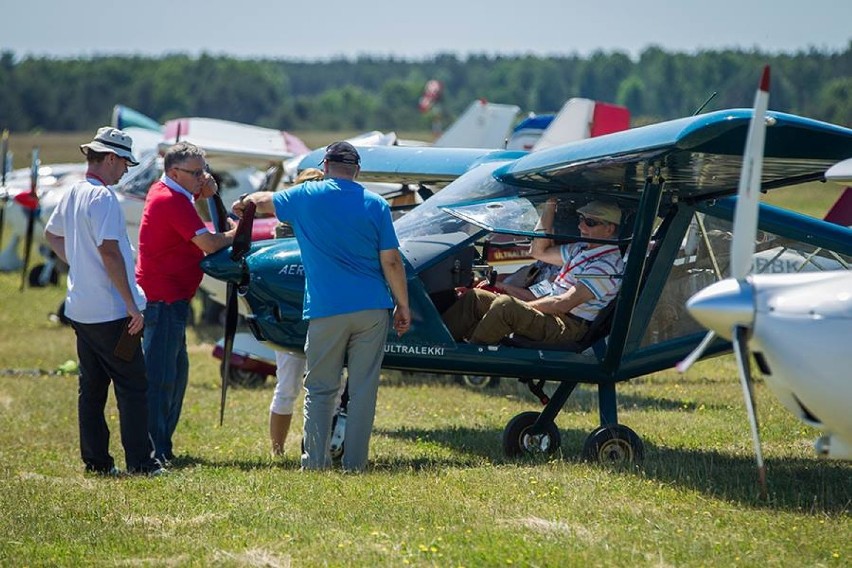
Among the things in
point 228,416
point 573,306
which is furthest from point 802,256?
point 228,416

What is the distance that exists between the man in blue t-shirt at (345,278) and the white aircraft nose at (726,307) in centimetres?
204

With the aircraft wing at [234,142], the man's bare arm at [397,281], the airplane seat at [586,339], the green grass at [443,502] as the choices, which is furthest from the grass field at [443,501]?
the aircraft wing at [234,142]

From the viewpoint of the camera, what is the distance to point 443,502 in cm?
646

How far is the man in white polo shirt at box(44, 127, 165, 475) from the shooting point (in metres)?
7.27

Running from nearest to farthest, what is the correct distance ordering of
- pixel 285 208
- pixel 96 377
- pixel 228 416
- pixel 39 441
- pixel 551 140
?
pixel 285 208
pixel 96 377
pixel 39 441
pixel 228 416
pixel 551 140

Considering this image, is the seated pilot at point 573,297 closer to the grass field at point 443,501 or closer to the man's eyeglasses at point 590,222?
the man's eyeglasses at point 590,222

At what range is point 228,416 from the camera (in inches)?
410

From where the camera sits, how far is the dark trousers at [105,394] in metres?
7.41

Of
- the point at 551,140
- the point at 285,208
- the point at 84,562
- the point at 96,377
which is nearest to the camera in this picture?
the point at 84,562

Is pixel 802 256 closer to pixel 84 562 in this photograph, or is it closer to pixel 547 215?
pixel 547 215

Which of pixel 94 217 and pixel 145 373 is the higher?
pixel 94 217

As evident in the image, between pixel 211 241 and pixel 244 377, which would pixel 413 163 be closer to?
pixel 211 241

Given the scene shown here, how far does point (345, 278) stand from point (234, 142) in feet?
37.6

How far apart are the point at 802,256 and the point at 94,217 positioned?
176 inches
